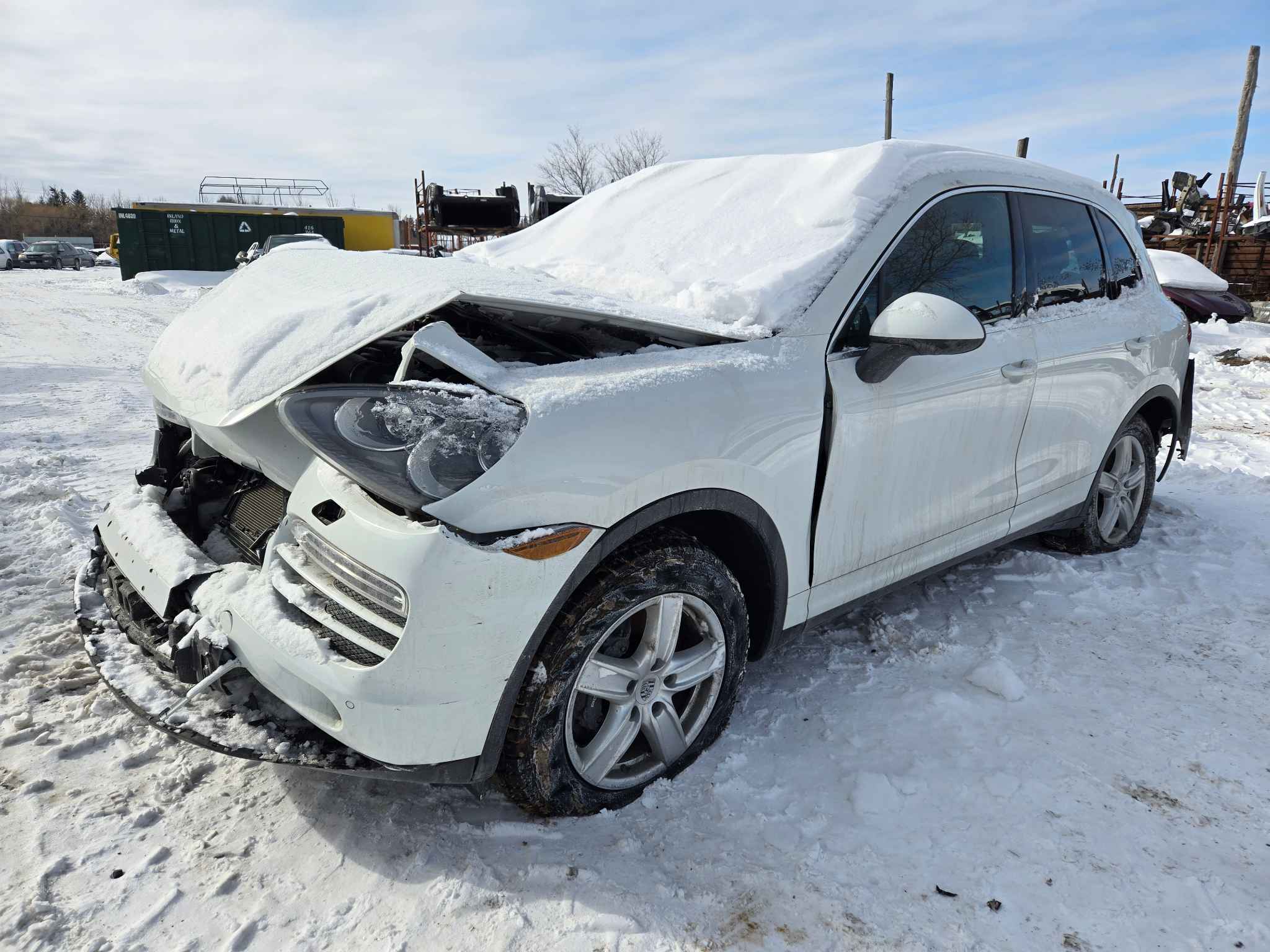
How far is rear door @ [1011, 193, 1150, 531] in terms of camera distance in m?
3.27

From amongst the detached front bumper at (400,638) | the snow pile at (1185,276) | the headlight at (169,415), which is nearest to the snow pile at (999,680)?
the detached front bumper at (400,638)

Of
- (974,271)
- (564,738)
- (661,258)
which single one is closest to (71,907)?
(564,738)

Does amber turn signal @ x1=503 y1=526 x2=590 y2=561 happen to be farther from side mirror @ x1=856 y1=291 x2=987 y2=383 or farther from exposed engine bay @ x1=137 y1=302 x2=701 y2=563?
side mirror @ x1=856 y1=291 x2=987 y2=383

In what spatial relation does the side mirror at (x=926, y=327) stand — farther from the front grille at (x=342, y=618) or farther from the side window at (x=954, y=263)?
the front grille at (x=342, y=618)

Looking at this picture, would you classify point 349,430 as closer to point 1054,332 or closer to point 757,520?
point 757,520

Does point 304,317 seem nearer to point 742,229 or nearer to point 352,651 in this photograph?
point 352,651

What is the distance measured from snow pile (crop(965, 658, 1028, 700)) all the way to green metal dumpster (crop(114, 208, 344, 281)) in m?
26.5

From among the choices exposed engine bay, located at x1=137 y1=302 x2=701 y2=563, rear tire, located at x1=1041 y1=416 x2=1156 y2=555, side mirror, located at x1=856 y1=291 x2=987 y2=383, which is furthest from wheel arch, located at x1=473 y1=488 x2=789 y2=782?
rear tire, located at x1=1041 y1=416 x2=1156 y2=555

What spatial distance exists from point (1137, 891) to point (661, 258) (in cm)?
231

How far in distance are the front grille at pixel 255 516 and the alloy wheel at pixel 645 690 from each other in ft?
3.23

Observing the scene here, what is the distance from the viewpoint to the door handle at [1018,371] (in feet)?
9.89

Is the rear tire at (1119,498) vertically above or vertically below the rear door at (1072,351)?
below

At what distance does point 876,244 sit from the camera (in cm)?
264

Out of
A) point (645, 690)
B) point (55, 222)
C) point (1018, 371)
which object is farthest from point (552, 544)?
point (55, 222)
